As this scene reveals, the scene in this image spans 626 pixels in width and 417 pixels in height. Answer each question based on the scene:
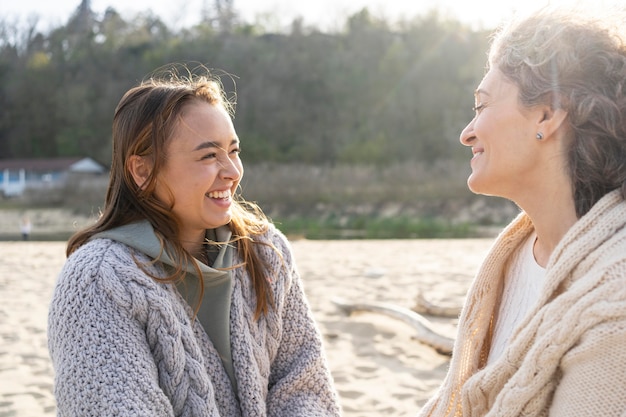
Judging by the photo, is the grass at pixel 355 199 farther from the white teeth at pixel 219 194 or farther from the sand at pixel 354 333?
the white teeth at pixel 219 194

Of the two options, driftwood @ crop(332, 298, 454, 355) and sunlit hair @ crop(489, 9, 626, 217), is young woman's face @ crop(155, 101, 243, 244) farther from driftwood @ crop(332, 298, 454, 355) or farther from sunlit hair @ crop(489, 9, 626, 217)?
driftwood @ crop(332, 298, 454, 355)

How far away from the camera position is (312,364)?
194 centimetres

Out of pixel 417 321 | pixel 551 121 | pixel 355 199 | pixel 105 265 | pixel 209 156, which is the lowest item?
pixel 355 199

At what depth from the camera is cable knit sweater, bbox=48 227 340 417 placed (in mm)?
1524

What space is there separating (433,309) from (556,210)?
156 inches

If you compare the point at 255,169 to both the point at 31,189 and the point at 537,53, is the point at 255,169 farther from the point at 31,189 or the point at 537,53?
the point at 537,53

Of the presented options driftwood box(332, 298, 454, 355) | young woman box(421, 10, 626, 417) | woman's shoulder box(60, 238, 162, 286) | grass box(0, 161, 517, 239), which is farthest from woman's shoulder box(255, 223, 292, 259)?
grass box(0, 161, 517, 239)

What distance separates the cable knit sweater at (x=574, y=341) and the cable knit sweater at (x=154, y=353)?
2.04 ft

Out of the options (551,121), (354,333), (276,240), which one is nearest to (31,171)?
(354,333)

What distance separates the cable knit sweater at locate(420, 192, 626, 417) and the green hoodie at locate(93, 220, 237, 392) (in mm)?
707

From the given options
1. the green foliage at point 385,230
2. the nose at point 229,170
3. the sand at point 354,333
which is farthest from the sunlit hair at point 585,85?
the green foliage at point 385,230

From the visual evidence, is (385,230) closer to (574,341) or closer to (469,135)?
(469,135)

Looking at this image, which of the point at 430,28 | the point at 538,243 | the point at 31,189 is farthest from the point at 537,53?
the point at 430,28

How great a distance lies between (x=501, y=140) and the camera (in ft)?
4.93
